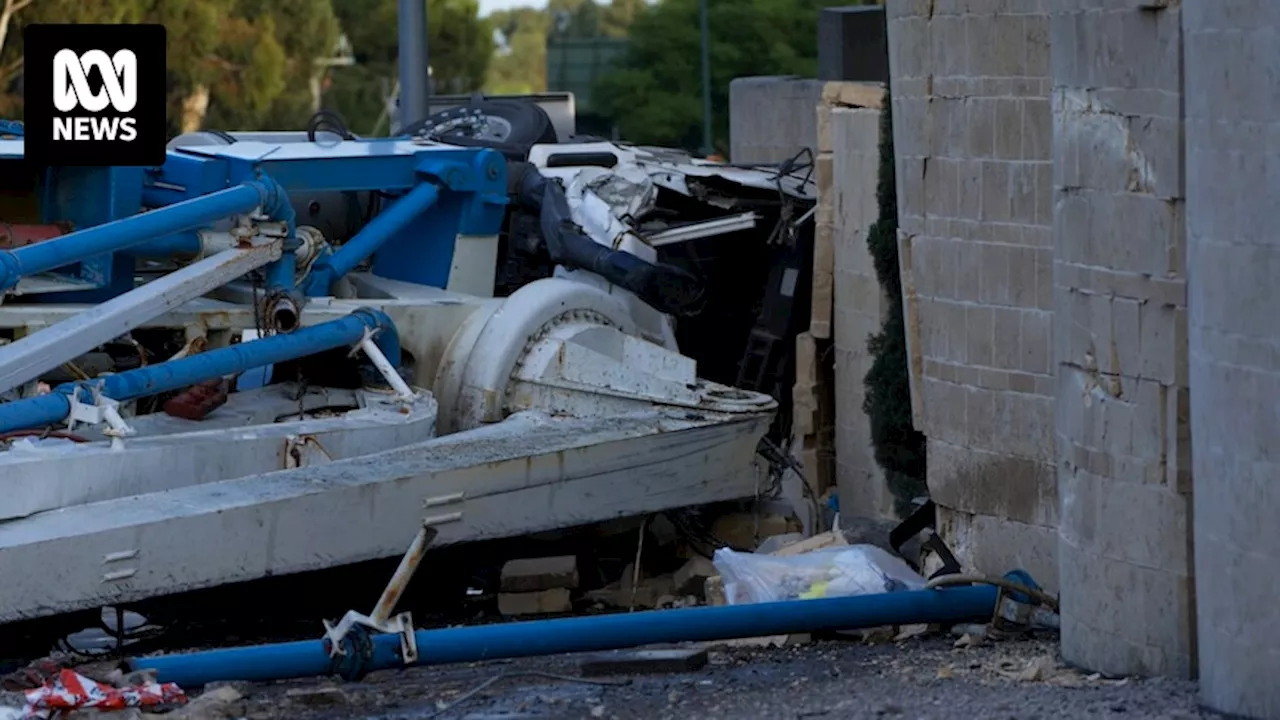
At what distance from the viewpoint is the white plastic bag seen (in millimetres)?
7293

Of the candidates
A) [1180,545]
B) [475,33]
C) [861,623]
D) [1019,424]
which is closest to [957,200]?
[1019,424]

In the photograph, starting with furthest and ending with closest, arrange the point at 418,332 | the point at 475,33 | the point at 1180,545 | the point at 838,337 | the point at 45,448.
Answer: the point at 475,33 < the point at 838,337 < the point at 418,332 < the point at 45,448 < the point at 1180,545

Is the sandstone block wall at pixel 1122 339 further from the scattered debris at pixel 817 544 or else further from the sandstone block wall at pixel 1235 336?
the scattered debris at pixel 817 544

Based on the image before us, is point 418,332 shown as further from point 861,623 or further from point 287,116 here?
point 287,116

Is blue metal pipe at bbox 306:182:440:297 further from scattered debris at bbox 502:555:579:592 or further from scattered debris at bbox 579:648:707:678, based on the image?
scattered debris at bbox 579:648:707:678

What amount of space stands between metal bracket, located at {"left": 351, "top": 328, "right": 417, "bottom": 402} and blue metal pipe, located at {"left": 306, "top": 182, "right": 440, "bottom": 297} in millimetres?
566

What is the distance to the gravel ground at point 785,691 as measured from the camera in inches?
223

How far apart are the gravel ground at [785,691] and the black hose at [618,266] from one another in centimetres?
266

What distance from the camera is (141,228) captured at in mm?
8102

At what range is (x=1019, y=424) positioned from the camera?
760cm

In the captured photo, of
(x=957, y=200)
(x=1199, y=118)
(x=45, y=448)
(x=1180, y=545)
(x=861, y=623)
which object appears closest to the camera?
(x=1199, y=118)

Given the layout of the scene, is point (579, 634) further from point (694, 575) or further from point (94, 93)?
point (94, 93)

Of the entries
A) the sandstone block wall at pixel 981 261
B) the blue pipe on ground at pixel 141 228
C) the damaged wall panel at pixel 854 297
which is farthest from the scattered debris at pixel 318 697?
the damaged wall panel at pixel 854 297

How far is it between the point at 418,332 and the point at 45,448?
82.4 inches
